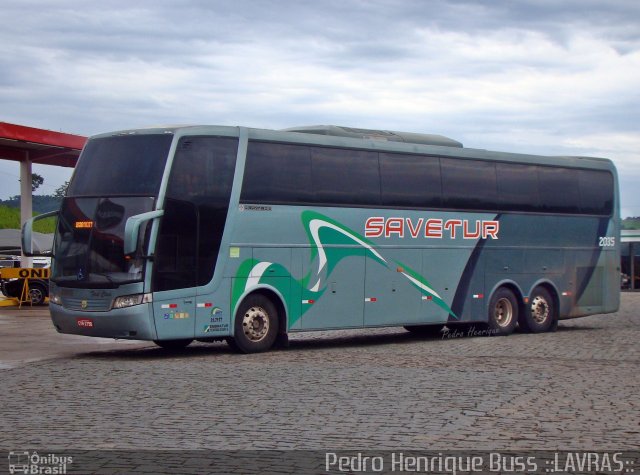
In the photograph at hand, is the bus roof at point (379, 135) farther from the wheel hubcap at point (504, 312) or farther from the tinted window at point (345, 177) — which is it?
the wheel hubcap at point (504, 312)

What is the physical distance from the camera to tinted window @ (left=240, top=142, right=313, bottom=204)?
19156 millimetres

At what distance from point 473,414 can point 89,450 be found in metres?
3.97

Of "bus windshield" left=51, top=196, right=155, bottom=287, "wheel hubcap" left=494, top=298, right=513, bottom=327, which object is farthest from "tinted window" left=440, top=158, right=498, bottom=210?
"bus windshield" left=51, top=196, right=155, bottom=287

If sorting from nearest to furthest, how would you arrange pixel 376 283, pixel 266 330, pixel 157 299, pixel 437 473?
pixel 437 473, pixel 157 299, pixel 266 330, pixel 376 283

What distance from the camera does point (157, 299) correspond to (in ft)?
58.8

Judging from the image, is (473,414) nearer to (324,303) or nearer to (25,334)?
(324,303)

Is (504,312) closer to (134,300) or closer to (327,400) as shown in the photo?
(134,300)

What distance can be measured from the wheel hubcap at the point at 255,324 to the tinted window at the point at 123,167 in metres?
2.88

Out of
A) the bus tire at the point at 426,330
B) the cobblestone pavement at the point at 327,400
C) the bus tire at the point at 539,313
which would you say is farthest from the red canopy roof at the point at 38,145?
the bus tire at the point at 539,313

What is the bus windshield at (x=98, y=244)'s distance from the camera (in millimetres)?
17859

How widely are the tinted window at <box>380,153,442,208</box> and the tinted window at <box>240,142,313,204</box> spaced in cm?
202

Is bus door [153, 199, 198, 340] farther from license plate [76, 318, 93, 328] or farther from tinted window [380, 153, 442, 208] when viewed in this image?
tinted window [380, 153, 442, 208]

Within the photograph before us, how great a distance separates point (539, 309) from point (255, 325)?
8317 millimetres

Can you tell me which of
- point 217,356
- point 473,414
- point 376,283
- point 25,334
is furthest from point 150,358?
point 473,414
